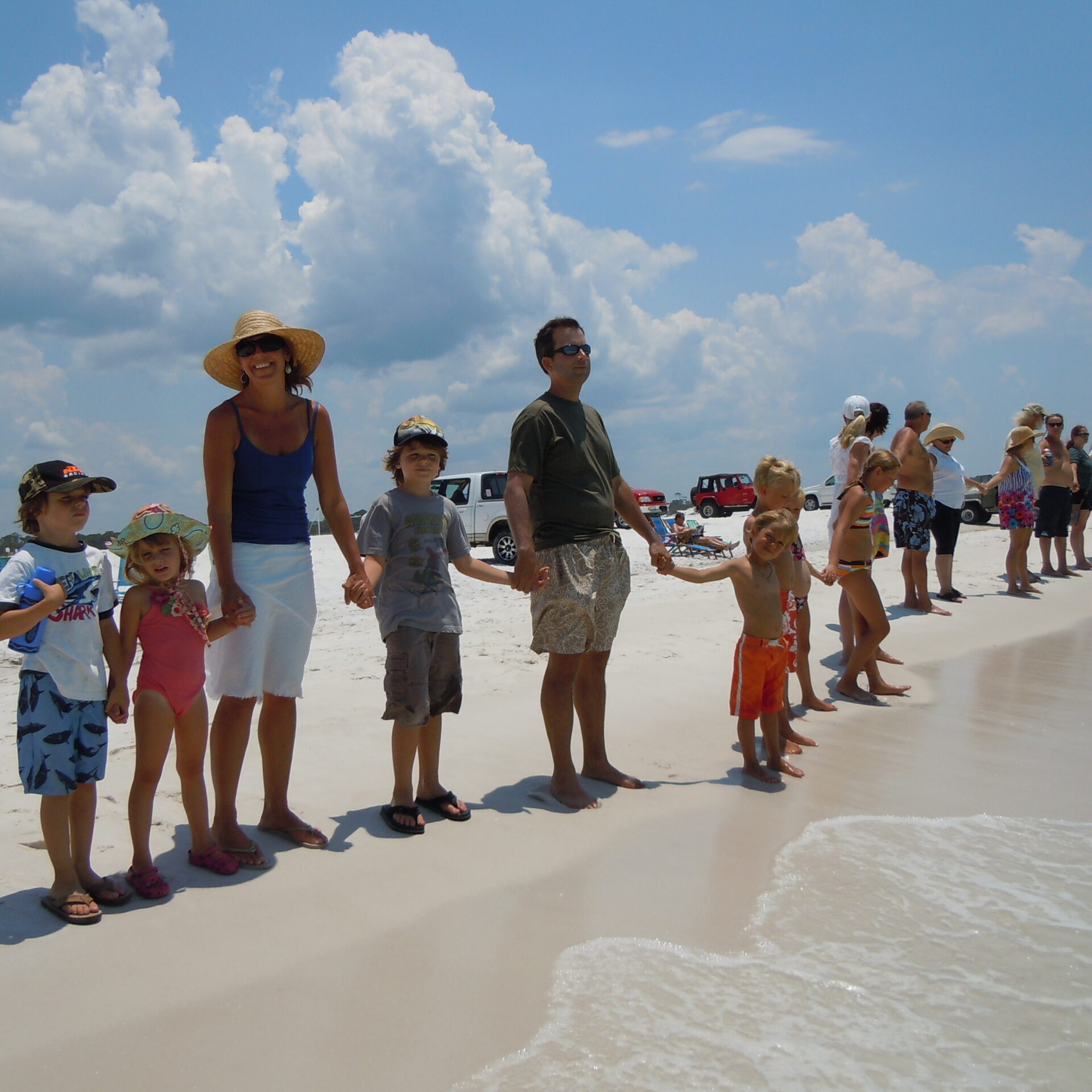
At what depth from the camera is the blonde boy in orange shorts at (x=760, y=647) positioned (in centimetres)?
442

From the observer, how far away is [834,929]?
299 cm

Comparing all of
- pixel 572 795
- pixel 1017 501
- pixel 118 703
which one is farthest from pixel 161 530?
pixel 1017 501

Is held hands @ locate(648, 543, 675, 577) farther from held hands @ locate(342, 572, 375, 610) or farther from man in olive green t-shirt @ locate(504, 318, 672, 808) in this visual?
held hands @ locate(342, 572, 375, 610)

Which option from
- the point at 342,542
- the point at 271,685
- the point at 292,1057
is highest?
the point at 342,542

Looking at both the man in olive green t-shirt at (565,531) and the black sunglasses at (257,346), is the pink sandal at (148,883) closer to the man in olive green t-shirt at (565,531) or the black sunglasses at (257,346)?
the man in olive green t-shirt at (565,531)

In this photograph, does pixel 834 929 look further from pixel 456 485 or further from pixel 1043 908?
pixel 456 485

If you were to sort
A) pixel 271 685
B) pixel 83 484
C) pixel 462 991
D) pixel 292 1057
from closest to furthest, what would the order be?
pixel 292 1057 < pixel 462 991 < pixel 83 484 < pixel 271 685

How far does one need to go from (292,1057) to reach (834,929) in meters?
1.76

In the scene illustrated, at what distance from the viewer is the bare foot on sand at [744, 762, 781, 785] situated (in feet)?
14.4

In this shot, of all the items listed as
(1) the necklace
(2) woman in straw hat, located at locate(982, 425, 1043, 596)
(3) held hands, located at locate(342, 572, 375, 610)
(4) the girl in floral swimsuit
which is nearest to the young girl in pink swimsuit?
(1) the necklace

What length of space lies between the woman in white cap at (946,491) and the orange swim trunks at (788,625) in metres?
5.25

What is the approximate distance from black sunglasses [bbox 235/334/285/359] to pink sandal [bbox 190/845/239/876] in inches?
72.4

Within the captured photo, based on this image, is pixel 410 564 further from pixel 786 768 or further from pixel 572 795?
pixel 786 768

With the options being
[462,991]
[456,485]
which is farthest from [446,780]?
[456,485]
